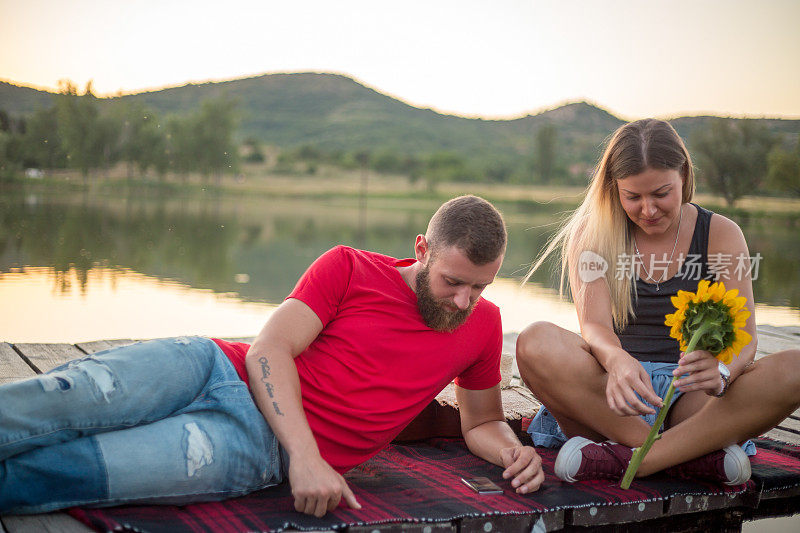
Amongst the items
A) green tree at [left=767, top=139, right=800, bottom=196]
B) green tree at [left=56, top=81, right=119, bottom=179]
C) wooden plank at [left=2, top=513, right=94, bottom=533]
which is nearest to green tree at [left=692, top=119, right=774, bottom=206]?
green tree at [left=767, top=139, right=800, bottom=196]

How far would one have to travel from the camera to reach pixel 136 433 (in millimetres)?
1832

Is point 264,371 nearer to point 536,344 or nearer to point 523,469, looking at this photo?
point 523,469

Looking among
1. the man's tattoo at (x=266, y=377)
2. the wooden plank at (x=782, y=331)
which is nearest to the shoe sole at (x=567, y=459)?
the man's tattoo at (x=266, y=377)

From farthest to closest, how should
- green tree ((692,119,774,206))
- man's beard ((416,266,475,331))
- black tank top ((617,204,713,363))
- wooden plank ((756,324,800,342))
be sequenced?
green tree ((692,119,774,206)), wooden plank ((756,324,800,342)), black tank top ((617,204,713,363)), man's beard ((416,266,475,331))

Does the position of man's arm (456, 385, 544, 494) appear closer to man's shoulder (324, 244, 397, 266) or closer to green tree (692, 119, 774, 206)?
man's shoulder (324, 244, 397, 266)

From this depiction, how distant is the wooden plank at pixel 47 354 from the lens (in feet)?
11.0

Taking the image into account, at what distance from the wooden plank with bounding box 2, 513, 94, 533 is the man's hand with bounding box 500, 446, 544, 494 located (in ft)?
3.88

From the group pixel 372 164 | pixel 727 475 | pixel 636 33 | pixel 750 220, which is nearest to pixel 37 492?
pixel 727 475

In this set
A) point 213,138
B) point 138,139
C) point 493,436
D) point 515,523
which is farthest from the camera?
point 213,138

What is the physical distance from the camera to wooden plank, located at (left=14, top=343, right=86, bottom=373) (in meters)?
3.34

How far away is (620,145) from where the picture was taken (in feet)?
8.43

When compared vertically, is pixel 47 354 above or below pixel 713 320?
below

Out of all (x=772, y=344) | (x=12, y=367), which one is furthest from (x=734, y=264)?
(x=12, y=367)

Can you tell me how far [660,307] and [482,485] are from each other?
3.17ft
